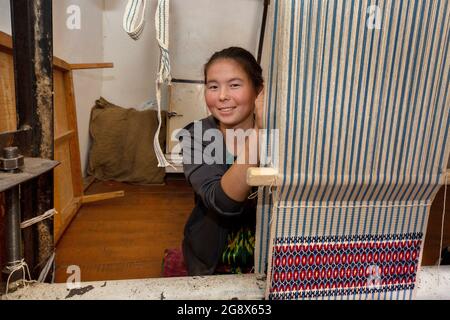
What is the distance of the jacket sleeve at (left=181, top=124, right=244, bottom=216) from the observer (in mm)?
920

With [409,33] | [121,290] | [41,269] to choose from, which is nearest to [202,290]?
[121,290]

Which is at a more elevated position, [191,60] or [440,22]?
[191,60]

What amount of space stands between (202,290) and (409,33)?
0.67m

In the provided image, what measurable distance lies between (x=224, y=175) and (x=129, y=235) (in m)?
1.60

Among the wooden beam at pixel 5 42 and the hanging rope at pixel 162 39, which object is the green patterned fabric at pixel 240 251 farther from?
the wooden beam at pixel 5 42

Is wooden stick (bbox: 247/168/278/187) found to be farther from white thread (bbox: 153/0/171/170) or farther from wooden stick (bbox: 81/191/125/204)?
wooden stick (bbox: 81/191/125/204)

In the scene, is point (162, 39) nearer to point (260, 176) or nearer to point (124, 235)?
point (260, 176)

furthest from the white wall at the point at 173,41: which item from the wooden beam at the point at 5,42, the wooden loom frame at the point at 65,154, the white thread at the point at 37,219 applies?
the white thread at the point at 37,219

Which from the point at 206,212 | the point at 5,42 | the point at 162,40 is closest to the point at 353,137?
the point at 162,40

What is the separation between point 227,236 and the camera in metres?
1.27

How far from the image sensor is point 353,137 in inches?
27.4

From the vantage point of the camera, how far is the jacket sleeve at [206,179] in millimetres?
920

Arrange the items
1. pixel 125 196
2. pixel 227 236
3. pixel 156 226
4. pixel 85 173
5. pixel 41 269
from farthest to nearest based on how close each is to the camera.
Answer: pixel 85 173, pixel 125 196, pixel 156 226, pixel 227 236, pixel 41 269
